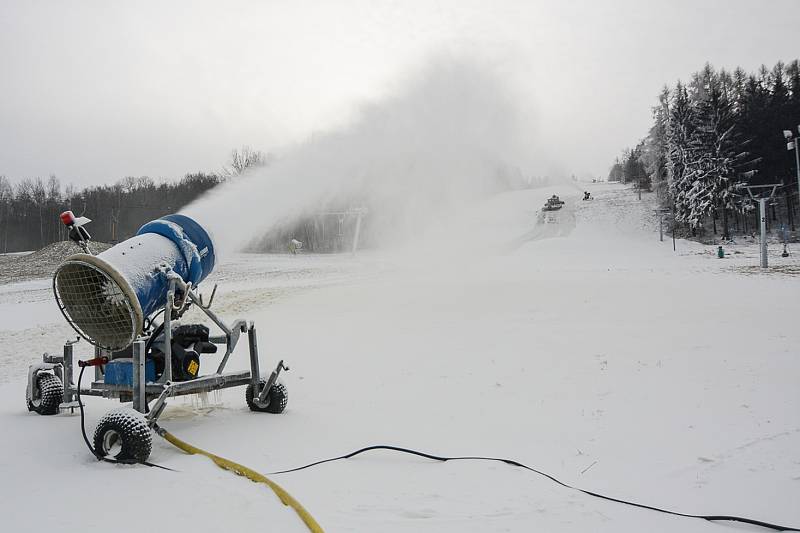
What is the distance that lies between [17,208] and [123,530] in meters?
126

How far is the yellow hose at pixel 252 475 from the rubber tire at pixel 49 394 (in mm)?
2198

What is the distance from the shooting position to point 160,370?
604 centimetres

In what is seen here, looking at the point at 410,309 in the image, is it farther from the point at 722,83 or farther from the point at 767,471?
the point at 722,83

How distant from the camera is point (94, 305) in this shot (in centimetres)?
583

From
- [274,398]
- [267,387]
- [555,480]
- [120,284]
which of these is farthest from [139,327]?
[555,480]

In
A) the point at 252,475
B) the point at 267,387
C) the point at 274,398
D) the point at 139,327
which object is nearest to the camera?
the point at 252,475

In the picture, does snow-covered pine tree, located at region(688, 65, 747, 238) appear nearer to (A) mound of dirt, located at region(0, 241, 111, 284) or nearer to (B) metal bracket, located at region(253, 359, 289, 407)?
(A) mound of dirt, located at region(0, 241, 111, 284)

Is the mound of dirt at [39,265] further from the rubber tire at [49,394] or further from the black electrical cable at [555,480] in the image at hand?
the black electrical cable at [555,480]

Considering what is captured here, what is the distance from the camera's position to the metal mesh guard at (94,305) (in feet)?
18.4

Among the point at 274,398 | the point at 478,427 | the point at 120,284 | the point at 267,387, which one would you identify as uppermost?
the point at 120,284

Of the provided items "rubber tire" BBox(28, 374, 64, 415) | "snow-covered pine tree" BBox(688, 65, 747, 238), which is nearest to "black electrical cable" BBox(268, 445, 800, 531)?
"rubber tire" BBox(28, 374, 64, 415)

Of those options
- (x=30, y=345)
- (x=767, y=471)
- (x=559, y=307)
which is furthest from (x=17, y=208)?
(x=767, y=471)

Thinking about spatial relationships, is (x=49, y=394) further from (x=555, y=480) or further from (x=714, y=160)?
(x=714, y=160)

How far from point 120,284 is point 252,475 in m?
2.27
